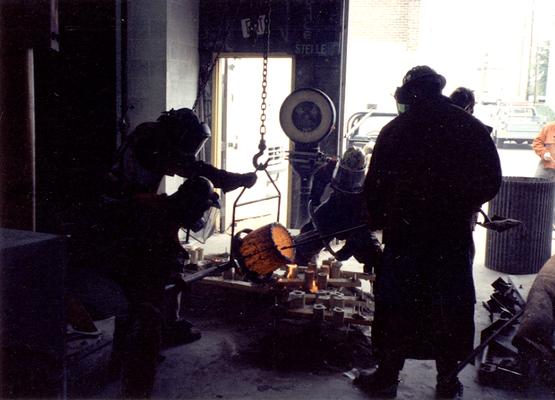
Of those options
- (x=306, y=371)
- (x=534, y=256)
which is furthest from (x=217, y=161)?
(x=306, y=371)

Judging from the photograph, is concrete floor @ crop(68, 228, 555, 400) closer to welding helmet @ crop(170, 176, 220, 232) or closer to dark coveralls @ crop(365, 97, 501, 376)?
dark coveralls @ crop(365, 97, 501, 376)

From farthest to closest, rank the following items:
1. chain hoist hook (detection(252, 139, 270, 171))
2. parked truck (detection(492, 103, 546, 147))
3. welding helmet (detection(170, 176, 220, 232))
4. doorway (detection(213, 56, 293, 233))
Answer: parked truck (detection(492, 103, 546, 147))
doorway (detection(213, 56, 293, 233))
chain hoist hook (detection(252, 139, 270, 171))
welding helmet (detection(170, 176, 220, 232))

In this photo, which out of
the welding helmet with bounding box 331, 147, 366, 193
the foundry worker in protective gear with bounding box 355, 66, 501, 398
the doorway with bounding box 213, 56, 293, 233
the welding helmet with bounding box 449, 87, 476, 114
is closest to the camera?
the foundry worker in protective gear with bounding box 355, 66, 501, 398

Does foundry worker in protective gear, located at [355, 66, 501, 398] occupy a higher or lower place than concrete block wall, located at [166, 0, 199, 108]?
lower

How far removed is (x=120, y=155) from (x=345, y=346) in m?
2.48

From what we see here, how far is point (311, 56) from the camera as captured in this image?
8969mm

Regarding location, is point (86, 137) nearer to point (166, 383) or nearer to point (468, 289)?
point (166, 383)

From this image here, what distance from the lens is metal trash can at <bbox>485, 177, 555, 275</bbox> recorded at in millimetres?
7281

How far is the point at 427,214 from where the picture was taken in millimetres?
3703

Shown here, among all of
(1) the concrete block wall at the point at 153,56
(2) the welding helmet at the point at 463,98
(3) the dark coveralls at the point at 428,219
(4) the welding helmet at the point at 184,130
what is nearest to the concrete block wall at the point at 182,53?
(1) the concrete block wall at the point at 153,56

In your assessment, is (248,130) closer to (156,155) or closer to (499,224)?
(156,155)

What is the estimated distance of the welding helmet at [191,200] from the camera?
4.11m

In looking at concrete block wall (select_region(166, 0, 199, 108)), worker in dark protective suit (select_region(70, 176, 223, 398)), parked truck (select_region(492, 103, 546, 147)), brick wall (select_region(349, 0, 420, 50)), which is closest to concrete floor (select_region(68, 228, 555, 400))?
worker in dark protective suit (select_region(70, 176, 223, 398))

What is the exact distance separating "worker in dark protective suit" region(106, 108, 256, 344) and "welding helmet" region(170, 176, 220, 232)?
14 centimetres
